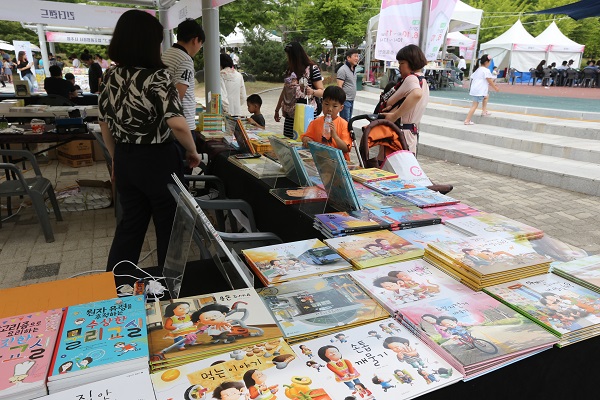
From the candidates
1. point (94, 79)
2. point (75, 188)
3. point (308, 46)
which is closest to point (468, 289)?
point (75, 188)

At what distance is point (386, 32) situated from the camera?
5.66m

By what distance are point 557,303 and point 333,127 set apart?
1969mm

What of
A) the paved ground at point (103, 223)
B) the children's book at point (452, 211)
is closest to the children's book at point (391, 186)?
the children's book at point (452, 211)

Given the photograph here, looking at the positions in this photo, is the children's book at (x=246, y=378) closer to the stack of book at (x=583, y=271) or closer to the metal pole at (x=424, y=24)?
the stack of book at (x=583, y=271)

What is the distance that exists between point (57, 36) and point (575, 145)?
A: 713 inches

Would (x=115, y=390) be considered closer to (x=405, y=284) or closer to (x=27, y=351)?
(x=27, y=351)

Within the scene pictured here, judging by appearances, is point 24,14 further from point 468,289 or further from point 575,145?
point 575,145

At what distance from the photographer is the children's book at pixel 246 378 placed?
0.81 meters

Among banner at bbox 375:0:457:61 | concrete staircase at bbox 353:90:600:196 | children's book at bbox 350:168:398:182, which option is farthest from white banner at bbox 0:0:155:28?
children's book at bbox 350:168:398:182

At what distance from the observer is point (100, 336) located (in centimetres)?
94

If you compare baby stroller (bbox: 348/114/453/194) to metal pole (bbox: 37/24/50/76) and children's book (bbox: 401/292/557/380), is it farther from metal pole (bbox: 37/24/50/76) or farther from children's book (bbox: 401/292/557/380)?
metal pole (bbox: 37/24/50/76)

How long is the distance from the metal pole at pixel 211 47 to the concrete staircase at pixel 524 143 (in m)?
3.70

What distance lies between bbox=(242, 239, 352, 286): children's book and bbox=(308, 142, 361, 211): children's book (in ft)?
1.23

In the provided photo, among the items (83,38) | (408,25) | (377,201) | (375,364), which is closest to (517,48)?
(408,25)
